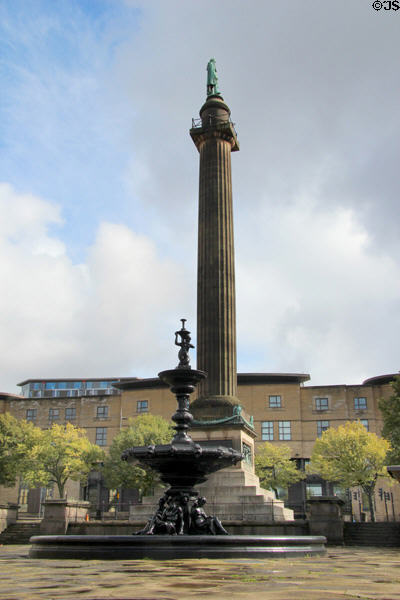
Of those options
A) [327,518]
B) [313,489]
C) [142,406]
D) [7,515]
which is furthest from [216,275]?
[313,489]

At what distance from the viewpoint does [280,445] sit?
5762 cm

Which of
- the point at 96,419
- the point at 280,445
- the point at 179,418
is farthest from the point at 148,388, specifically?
the point at 179,418

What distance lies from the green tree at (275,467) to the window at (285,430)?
4376mm

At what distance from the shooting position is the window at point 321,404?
59.1m

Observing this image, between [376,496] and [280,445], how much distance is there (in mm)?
10136

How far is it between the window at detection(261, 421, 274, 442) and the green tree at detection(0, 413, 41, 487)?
22.7 meters

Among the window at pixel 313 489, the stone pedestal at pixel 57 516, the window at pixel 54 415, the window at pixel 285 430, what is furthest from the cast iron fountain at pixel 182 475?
the window at pixel 54 415

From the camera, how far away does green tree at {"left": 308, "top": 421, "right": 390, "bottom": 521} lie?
43.1 meters

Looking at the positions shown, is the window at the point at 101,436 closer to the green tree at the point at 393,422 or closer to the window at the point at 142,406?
the window at the point at 142,406

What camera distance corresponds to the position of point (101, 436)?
63219 mm

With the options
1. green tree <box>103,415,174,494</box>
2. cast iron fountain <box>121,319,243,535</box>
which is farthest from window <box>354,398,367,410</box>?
cast iron fountain <box>121,319,243,535</box>

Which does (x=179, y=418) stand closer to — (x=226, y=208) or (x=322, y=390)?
(x=226, y=208)

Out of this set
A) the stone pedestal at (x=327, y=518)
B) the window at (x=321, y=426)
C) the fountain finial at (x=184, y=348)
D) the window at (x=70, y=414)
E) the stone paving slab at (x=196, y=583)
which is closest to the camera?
the stone paving slab at (x=196, y=583)

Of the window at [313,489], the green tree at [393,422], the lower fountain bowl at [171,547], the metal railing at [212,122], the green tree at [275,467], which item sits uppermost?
the metal railing at [212,122]
